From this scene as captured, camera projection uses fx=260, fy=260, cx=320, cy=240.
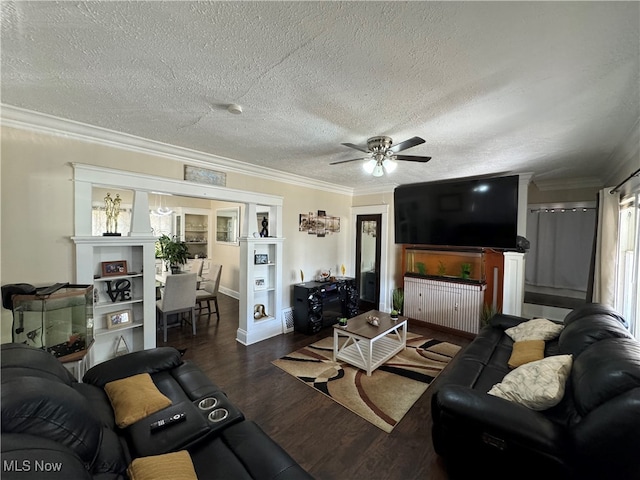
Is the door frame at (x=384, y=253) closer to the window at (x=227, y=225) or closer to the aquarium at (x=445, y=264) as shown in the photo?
the aquarium at (x=445, y=264)

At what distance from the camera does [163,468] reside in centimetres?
111

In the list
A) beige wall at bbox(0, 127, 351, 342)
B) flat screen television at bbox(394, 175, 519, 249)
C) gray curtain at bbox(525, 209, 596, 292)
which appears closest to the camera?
beige wall at bbox(0, 127, 351, 342)

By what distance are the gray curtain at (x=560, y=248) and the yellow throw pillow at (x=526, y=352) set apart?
2708 mm

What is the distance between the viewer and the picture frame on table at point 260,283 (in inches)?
159

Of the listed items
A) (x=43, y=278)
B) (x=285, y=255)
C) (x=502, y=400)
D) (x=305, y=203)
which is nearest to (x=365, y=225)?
(x=305, y=203)

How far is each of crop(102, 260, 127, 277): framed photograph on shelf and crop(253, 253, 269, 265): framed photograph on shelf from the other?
160 centimetres

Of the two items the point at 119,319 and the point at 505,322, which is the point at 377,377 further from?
the point at 119,319

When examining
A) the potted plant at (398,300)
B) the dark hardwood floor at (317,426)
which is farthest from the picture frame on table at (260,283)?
the potted plant at (398,300)

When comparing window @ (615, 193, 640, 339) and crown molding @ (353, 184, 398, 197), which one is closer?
window @ (615, 193, 640, 339)

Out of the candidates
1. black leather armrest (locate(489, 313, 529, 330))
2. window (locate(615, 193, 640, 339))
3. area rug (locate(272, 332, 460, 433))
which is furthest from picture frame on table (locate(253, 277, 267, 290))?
window (locate(615, 193, 640, 339))

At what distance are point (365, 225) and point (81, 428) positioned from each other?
15.8 feet

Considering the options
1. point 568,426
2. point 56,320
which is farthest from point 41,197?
point 568,426

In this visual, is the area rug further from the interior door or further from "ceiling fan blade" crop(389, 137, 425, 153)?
"ceiling fan blade" crop(389, 137, 425, 153)

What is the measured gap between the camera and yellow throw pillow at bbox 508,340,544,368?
2.23 metres
